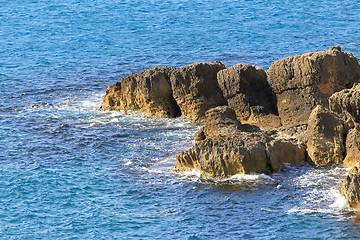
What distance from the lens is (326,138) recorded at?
26656 mm

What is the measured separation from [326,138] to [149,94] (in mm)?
11833

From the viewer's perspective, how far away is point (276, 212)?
23.0m

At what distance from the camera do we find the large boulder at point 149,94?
115ft

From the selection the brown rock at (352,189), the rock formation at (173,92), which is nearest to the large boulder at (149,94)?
the rock formation at (173,92)

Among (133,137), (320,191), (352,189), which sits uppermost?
(352,189)

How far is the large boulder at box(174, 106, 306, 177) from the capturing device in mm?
25703

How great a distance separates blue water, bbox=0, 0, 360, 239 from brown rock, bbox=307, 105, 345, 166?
0.81 metres

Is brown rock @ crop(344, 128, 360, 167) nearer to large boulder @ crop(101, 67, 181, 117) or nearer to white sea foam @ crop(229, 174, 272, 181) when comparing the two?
white sea foam @ crop(229, 174, 272, 181)

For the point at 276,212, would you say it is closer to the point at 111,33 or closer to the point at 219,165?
the point at 219,165

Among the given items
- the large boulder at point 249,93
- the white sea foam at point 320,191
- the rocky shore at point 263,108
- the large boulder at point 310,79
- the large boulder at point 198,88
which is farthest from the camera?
the large boulder at point 198,88

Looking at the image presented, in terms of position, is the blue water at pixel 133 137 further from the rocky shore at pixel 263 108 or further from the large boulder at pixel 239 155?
the rocky shore at pixel 263 108

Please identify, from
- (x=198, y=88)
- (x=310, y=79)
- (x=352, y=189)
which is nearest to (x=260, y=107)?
(x=310, y=79)

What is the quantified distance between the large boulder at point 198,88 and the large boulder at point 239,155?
6.48 meters

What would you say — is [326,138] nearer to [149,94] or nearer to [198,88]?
[198,88]
